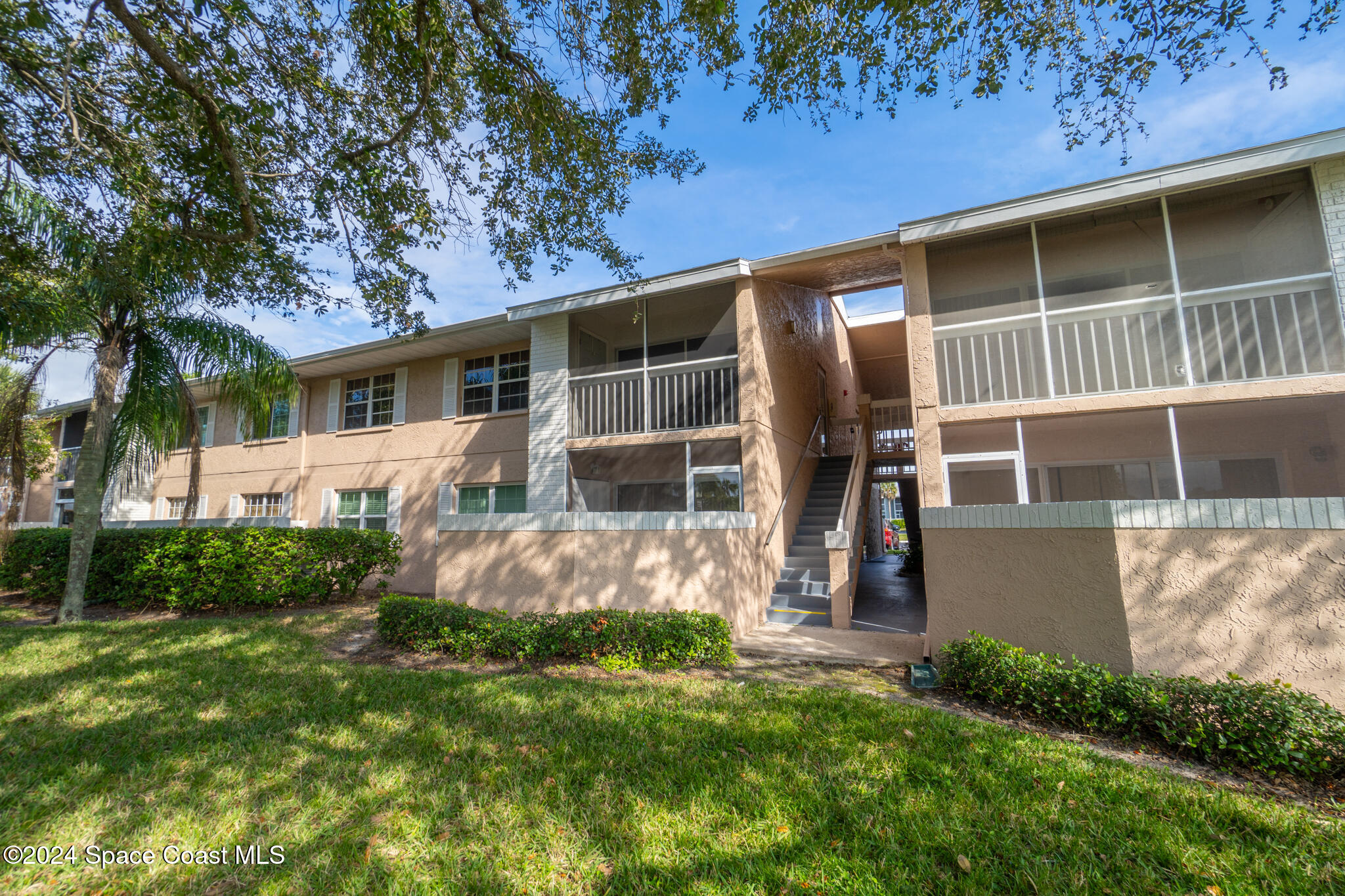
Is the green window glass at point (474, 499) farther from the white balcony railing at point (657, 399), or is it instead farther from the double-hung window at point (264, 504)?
the double-hung window at point (264, 504)

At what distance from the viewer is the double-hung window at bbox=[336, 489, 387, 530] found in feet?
46.2

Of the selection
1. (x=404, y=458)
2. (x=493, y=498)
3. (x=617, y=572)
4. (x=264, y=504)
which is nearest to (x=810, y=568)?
(x=617, y=572)

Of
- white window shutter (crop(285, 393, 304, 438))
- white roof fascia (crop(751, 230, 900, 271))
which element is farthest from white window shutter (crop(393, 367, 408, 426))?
white roof fascia (crop(751, 230, 900, 271))

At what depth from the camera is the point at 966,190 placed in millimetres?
8242

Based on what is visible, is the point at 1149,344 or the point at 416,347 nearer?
the point at 1149,344

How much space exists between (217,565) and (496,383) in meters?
6.18

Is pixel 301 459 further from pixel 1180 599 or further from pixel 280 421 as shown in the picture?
pixel 1180 599

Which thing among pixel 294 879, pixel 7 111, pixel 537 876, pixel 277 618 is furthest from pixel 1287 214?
pixel 277 618

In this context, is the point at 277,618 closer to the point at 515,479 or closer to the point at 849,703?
the point at 515,479

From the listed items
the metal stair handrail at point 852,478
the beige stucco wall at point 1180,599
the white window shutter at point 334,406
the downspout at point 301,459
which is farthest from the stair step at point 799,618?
the downspout at point 301,459

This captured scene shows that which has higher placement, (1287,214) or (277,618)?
(1287,214)

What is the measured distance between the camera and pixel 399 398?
1438 centimetres

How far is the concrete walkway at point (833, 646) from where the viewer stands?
7.20 meters

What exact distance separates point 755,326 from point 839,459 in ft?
17.9
